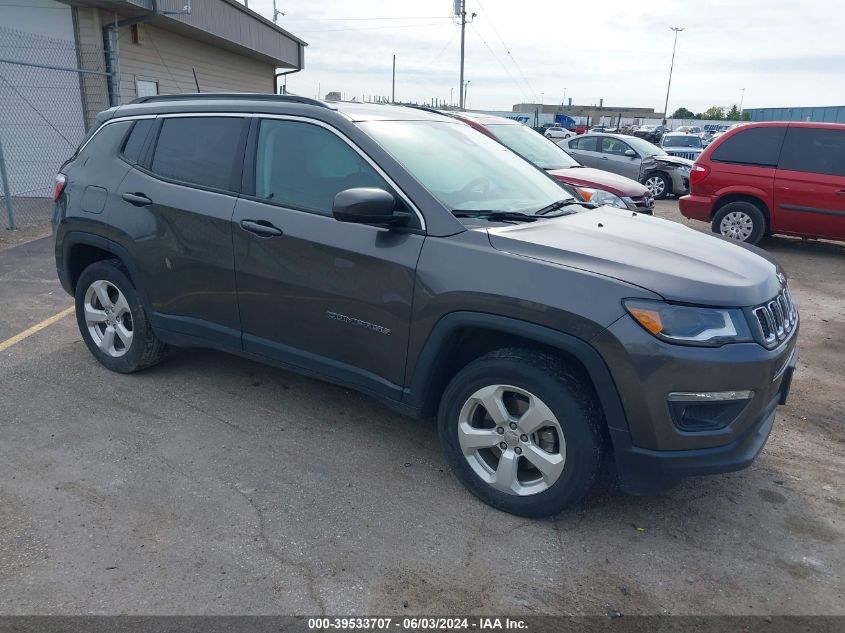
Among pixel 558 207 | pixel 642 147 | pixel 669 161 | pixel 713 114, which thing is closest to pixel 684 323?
pixel 558 207

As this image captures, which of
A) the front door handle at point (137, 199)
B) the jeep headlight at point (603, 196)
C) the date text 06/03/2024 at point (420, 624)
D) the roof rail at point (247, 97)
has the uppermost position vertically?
the roof rail at point (247, 97)

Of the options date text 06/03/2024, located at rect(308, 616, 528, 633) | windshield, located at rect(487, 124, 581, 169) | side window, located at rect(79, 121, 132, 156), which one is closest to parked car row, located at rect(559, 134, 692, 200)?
windshield, located at rect(487, 124, 581, 169)

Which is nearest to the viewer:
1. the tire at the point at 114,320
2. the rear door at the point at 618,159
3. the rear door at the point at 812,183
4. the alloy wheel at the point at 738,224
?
the tire at the point at 114,320

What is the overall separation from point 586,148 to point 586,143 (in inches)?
4.5

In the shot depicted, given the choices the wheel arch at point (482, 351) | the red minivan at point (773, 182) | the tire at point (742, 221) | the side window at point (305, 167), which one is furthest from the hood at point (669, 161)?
the wheel arch at point (482, 351)

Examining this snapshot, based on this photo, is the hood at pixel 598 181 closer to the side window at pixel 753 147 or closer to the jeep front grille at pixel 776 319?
the side window at pixel 753 147

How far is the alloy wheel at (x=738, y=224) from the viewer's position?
32.6ft

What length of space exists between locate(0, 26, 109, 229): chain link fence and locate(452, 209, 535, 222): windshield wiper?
9.44 m

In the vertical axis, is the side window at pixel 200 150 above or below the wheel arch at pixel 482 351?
above

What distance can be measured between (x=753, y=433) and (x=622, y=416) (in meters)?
0.64

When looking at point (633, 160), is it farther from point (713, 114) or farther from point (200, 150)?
point (713, 114)

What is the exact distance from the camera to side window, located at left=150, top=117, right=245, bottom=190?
405cm

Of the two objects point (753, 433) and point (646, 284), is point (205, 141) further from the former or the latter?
point (753, 433)

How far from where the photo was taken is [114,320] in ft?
15.6
